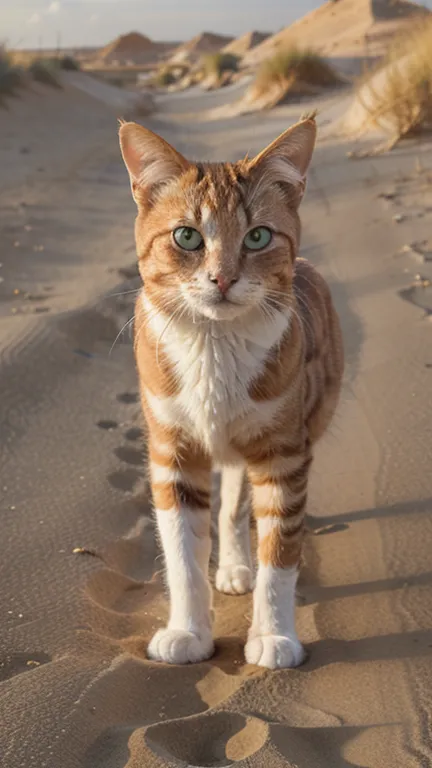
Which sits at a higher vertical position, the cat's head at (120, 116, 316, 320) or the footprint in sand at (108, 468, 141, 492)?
the cat's head at (120, 116, 316, 320)

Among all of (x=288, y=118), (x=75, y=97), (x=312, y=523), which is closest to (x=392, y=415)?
(x=312, y=523)

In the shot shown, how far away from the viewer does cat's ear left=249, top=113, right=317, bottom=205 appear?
8.67 feet

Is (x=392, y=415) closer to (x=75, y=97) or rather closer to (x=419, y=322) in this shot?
(x=419, y=322)

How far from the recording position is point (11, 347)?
183 inches

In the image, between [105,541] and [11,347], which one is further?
[11,347]

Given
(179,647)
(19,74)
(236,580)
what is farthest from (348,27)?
(179,647)

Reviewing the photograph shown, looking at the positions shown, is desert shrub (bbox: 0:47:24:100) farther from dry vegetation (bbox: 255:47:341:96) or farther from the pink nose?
the pink nose

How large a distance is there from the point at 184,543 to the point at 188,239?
3.06 ft

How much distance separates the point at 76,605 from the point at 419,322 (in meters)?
2.71

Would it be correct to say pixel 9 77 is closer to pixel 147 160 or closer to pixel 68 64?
pixel 68 64

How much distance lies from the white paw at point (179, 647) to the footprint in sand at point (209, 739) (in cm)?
35

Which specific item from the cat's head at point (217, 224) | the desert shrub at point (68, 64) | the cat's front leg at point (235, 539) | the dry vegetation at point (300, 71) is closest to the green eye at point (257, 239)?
the cat's head at point (217, 224)

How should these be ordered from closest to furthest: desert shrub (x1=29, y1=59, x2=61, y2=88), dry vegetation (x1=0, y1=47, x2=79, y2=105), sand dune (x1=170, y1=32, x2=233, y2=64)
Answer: dry vegetation (x1=0, y1=47, x2=79, y2=105) → desert shrub (x1=29, y1=59, x2=61, y2=88) → sand dune (x1=170, y1=32, x2=233, y2=64)

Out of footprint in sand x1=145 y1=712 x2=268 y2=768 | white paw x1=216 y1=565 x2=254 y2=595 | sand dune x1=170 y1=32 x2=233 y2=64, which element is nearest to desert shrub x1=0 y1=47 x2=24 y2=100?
white paw x1=216 y1=565 x2=254 y2=595
